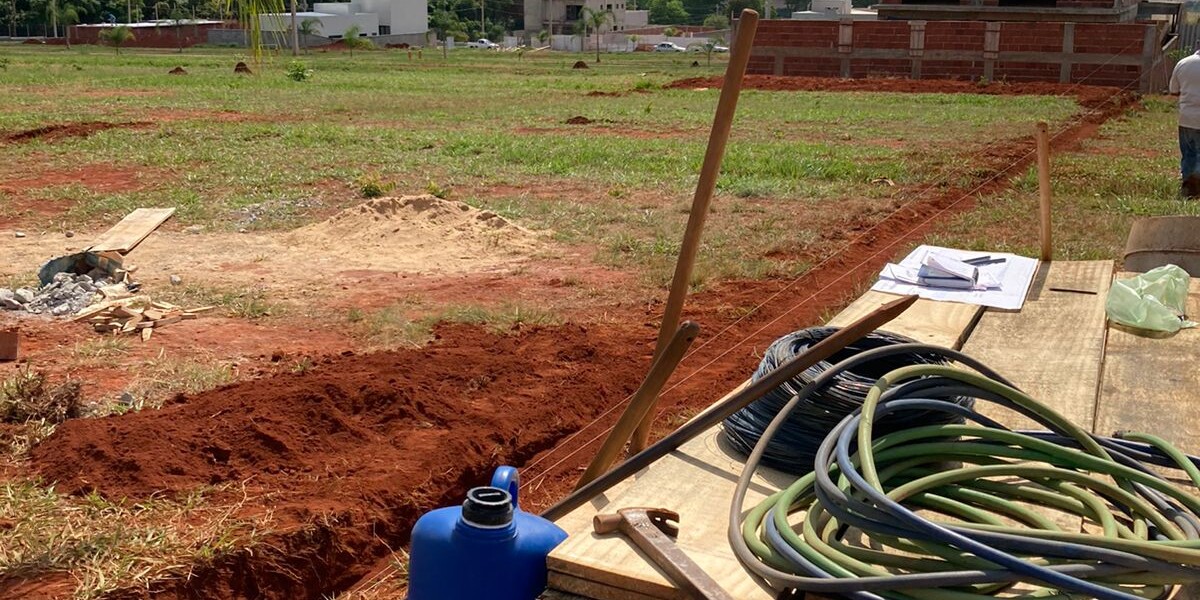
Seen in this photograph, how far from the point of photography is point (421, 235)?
9.23 m

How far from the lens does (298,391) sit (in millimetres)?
5289

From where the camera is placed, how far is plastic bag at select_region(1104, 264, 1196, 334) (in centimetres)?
447

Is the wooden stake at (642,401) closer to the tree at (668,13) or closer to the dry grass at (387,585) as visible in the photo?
the dry grass at (387,585)

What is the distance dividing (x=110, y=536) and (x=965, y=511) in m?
2.82

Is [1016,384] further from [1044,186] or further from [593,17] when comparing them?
[593,17]

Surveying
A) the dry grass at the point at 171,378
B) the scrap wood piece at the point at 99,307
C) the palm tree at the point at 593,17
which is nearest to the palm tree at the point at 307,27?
the palm tree at the point at 593,17

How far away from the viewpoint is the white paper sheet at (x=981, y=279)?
4732 millimetres

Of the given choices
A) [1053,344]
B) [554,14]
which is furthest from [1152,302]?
[554,14]

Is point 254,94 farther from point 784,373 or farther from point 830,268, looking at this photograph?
point 784,373

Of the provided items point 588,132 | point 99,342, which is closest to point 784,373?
point 99,342

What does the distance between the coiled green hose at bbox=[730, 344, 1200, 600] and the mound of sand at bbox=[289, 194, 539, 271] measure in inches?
236

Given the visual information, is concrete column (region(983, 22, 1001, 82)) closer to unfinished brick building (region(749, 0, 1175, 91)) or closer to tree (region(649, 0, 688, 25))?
unfinished brick building (region(749, 0, 1175, 91))

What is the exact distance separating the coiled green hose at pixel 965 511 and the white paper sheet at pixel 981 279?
70.1 inches

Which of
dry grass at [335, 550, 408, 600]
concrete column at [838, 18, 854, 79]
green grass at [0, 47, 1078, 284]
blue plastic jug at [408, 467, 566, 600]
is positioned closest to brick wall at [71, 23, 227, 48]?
green grass at [0, 47, 1078, 284]
